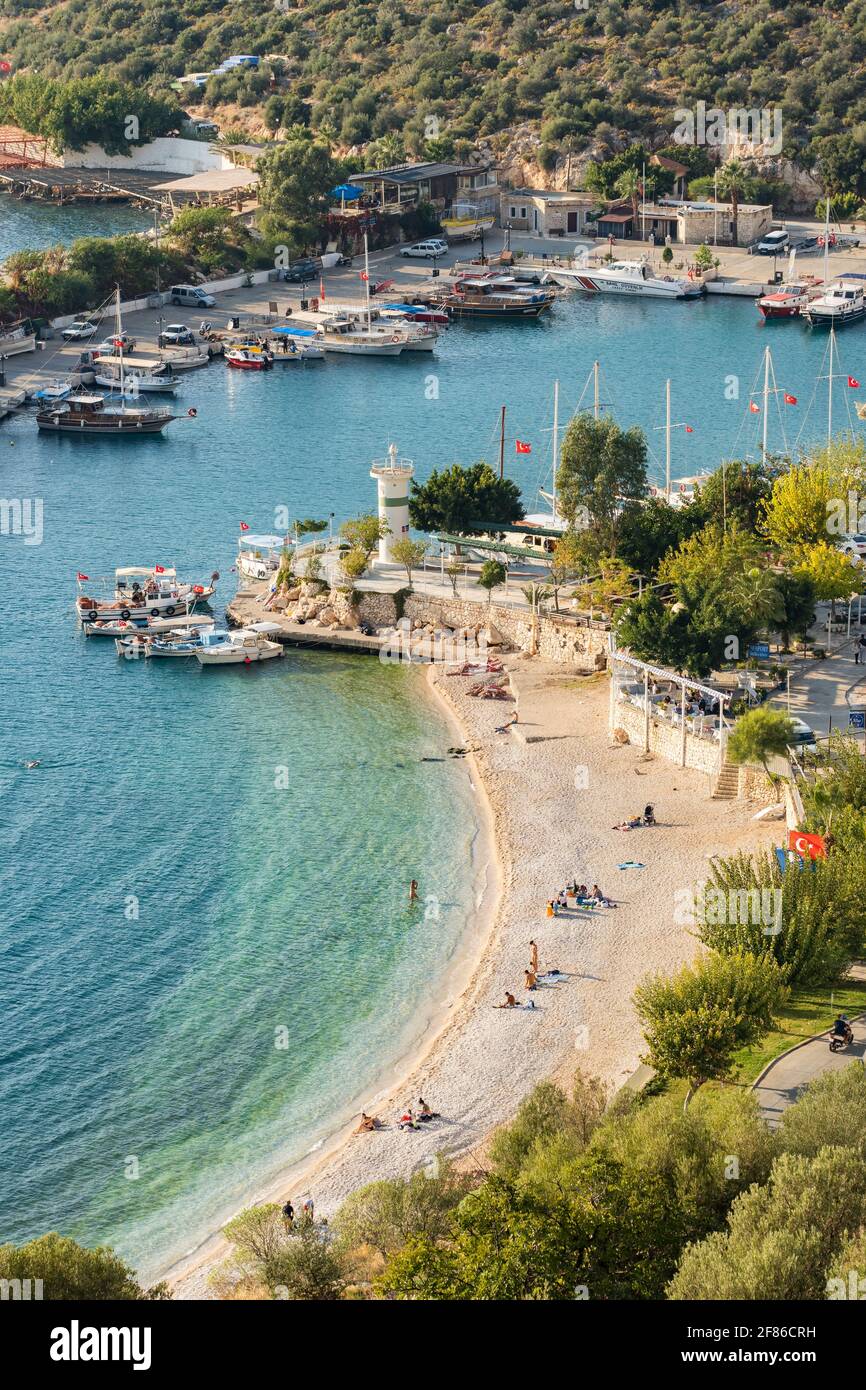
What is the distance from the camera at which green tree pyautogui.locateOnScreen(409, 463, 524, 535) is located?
73.2 meters

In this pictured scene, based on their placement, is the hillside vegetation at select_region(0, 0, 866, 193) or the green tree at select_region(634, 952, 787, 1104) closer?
the green tree at select_region(634, 952, 787, 1104)

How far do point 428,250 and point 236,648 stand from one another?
67.7 metres

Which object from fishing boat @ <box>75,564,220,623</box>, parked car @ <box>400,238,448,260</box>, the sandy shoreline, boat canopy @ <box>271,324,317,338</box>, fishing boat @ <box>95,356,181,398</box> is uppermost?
parked car @ <box>400,238,448,260</box>

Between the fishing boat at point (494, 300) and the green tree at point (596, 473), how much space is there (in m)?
51.0

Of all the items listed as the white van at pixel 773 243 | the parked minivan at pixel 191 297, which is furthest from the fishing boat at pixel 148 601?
the white van at pixel 773 243

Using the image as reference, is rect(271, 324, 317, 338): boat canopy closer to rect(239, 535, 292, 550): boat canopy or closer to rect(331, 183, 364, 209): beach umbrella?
rect(331, 183, 364, 209): beach umbrella

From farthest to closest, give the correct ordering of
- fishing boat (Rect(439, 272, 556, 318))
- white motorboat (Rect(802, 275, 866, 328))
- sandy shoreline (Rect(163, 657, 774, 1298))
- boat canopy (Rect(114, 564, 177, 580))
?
1. fishing boat (Rect(439, 272, 556, 318))
2. white motorboat (Rect(802, 275, 866, 328))
3. boat canopy (Rect(114, 564, 177, 580))
4. sandy shoreline (Rect(163, 657, 774, 1298))

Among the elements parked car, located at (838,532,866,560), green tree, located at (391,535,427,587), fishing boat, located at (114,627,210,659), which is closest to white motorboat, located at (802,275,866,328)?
parked car, located at (838,532,866,560)

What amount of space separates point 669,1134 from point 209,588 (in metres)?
42.4

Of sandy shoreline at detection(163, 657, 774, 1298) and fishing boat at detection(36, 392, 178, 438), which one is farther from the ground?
fishing boat at detection(36, 392, 178, 438)

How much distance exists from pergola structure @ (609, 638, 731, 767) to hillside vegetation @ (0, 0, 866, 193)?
8132cm

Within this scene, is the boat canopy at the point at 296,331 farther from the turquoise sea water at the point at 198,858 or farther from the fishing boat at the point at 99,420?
the turquoise sea water at the point at 198,858

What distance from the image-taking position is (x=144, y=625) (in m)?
71.9

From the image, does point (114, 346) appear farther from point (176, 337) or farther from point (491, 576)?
point (491, 576)
